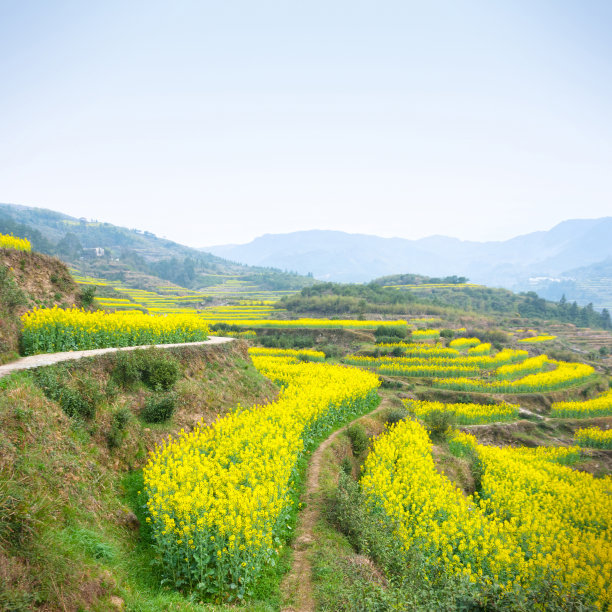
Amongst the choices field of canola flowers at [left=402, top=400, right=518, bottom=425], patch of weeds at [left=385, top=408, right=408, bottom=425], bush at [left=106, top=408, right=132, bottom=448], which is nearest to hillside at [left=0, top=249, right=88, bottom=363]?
bush at [left=106, top=408, right=132, bottom=448]

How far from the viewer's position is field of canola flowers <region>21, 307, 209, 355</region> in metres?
13.2

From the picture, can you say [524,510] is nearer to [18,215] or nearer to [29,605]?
[29,605]

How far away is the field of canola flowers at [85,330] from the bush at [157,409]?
403cm

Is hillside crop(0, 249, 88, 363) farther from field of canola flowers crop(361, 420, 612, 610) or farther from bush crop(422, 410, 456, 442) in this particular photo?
bush crop(422, 410, 456, 442)

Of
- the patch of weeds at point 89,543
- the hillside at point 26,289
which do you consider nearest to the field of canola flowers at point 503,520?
the patch of weeds at point 89,543

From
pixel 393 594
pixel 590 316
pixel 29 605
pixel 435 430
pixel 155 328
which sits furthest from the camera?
pixel 590 316

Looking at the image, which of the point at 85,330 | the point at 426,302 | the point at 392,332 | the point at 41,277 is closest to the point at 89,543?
the point at 85,330

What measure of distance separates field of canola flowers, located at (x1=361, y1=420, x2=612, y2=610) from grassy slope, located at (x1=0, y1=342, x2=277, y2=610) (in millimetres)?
6862

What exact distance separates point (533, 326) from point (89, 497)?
90.3 meters

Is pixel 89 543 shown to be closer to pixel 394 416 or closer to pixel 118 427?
pixel 118 427

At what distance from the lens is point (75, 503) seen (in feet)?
25.0

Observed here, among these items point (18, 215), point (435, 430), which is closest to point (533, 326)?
point (435, 430)

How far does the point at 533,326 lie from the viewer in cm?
8056

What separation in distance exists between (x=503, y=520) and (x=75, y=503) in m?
15.1
